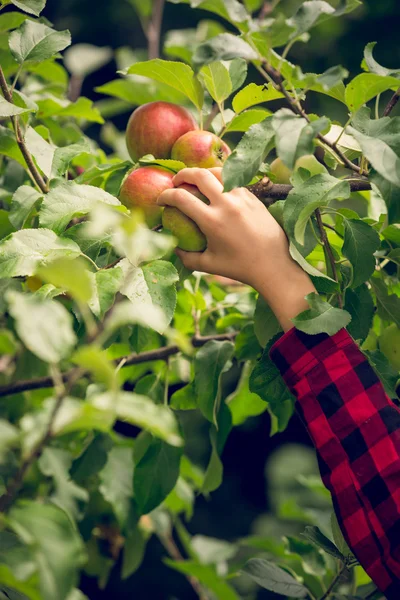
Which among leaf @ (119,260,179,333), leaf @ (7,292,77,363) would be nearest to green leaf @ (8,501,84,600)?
leaf @ (7,292,77,363)

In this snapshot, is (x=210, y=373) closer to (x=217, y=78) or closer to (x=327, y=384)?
(x=327, y=384)

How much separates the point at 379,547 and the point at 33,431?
38 cm

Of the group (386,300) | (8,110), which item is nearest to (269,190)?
(386,300)

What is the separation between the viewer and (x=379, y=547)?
2.08 ft

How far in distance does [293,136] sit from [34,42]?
1.34 feet

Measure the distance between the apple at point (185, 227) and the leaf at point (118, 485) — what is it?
0.46 m

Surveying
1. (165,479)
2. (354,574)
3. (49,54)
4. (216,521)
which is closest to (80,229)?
(49,54)

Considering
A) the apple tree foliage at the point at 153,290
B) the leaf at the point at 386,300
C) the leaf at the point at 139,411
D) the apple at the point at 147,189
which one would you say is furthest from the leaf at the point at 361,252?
the leaf at the point at 139,411

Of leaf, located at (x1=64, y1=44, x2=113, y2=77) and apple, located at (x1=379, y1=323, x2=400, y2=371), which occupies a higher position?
leaf, located at (x1=64, y1=44, x2=113, y2=77)

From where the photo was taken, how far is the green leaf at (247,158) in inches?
24.3

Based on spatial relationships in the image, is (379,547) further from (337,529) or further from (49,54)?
(49,54)

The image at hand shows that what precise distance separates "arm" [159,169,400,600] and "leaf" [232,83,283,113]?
129mm

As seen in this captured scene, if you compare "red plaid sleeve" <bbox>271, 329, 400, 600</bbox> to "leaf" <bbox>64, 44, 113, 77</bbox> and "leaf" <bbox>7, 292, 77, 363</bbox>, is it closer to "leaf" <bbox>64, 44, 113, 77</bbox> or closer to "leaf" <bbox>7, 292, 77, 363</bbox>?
"leaf" <bbox>7, 292, 77, 363</bbox>

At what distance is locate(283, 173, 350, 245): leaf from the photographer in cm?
66
